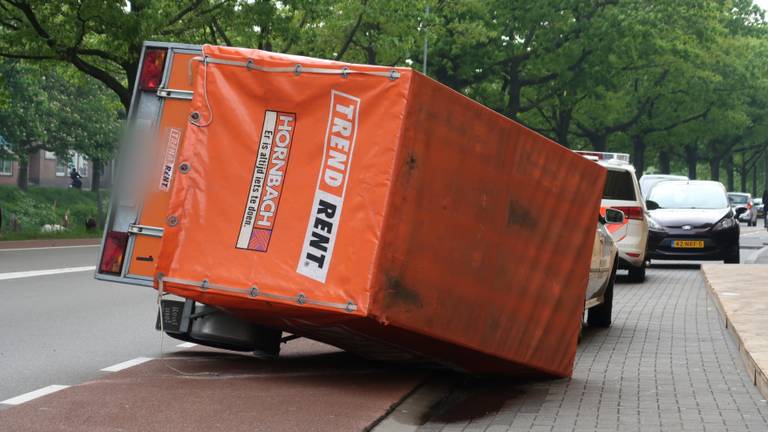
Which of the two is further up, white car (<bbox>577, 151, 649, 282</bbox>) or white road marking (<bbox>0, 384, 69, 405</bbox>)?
white car (<bbox>577, 151, 649, 282</bbox>)

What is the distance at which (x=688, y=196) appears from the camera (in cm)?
2553

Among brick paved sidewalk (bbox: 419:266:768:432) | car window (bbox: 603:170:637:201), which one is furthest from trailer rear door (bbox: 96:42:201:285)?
car window (bbox: 603:170:637:201)

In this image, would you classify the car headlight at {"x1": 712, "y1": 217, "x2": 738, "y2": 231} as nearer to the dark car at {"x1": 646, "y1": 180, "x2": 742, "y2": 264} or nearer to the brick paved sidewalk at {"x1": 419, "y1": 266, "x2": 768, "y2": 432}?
the dark car at {"x1": 646, "y1": 180, "x2": 742, "y2": 264}

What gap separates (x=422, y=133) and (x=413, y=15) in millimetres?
30830

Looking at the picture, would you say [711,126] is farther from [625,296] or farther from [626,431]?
[626,431]

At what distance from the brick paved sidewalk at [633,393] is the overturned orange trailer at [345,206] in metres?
0.41

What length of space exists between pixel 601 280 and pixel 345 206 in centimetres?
599

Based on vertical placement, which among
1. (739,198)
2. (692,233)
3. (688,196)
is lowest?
(692,233)

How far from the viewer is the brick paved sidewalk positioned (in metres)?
7.62

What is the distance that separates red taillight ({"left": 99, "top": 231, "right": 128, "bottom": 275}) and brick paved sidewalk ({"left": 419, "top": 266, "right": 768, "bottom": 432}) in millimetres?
2471

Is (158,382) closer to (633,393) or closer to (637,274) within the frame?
(633,393)

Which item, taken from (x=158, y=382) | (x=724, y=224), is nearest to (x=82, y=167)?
(x=724, y=224)

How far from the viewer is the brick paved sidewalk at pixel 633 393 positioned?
762cm

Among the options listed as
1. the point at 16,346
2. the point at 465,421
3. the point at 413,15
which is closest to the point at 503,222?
the point at 465,421
